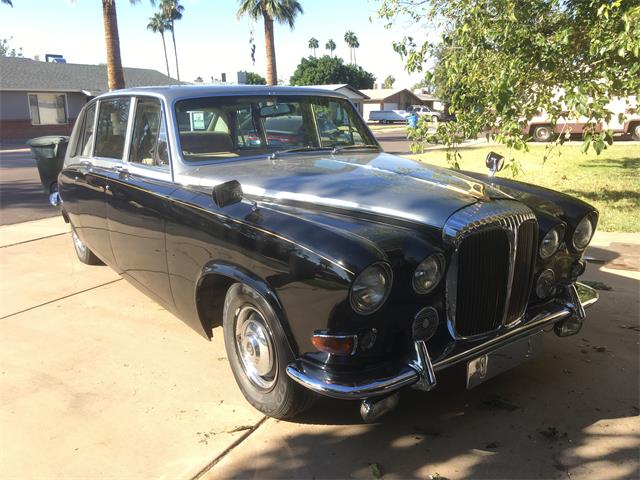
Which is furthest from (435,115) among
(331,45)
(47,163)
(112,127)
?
(331,45)

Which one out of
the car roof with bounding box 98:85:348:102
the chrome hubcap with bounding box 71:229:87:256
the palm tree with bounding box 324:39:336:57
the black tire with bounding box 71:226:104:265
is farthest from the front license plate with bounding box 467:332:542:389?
the palm tree with bounding box 324:39:336:57

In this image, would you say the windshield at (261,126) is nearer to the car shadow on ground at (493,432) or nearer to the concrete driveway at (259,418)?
the concrete driveway at (259,418)

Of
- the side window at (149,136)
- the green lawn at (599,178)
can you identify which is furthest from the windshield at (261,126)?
the green lawn at (599,178)

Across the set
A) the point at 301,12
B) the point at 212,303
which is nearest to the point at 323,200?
the point at 212,303

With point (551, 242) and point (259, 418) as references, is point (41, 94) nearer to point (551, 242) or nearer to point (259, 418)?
point (259, 418)

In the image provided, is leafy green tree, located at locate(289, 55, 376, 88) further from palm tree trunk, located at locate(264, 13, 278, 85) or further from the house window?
palm tree trunk, located at locate(264, 13, 278, 85)

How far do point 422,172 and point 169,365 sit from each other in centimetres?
215

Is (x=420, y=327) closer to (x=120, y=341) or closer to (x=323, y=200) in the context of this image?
(x=323, y=200)

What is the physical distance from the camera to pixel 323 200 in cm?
299

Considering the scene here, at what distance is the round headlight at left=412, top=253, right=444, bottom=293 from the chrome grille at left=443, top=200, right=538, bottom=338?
0.24 feet

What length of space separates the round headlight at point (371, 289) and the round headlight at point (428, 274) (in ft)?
0.59

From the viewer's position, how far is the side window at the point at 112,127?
425 centimetres

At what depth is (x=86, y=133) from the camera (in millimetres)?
5082

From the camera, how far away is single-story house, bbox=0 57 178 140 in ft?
94.9
